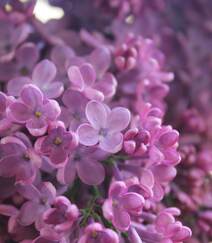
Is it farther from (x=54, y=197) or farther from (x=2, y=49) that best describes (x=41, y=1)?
(x=54, y=197)

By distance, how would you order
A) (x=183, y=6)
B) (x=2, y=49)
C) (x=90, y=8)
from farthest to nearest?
1. (x=183, y=6)
2. (x=90, y=8)
3. (x=2, y=49)

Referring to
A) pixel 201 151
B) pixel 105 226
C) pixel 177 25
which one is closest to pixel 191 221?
pixel 201 151

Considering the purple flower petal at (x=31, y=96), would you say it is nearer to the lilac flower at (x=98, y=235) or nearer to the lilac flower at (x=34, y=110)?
the lilac flower at (x=34, y=110)

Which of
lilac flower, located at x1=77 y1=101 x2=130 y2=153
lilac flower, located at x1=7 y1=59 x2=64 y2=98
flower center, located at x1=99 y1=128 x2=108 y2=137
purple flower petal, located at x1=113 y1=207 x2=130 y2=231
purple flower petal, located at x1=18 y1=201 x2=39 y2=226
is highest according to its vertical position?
lilac flower, located at x1=77 y1=101 x2=130 y2=153

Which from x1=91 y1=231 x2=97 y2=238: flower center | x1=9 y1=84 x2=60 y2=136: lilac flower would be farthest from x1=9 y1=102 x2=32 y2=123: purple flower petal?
x1=91 y1=231 x2=97 y2=238: flower center

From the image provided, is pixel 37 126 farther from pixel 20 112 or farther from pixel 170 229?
pixel 170 229

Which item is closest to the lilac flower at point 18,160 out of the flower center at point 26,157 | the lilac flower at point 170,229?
the flower center at point 26,157

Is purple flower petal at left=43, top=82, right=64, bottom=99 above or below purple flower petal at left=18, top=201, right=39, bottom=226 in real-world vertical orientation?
above

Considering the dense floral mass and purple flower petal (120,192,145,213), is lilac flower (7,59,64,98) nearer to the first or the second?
the dense floral mass
